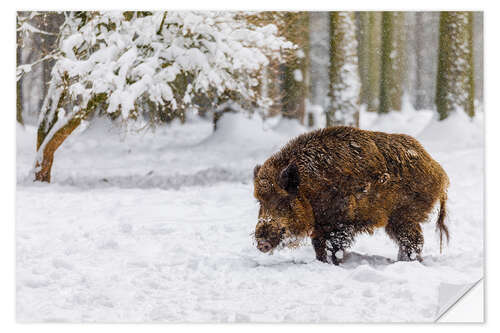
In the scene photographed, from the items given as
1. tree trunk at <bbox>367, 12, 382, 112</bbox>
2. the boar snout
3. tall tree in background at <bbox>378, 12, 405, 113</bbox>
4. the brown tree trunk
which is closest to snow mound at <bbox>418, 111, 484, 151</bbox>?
tall tree in background at <bbox>378, 12, 405, 113</bbox>

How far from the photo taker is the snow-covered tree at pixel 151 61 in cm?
466

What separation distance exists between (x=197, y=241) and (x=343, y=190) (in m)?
1.26

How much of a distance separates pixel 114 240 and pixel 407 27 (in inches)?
113

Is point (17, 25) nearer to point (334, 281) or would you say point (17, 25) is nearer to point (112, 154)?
point (112, 154)

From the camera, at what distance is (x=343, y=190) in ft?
13.7

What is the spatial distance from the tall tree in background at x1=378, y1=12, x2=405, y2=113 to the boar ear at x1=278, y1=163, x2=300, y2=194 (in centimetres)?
99

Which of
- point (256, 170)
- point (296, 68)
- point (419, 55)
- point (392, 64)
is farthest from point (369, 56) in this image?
point (256, 170)

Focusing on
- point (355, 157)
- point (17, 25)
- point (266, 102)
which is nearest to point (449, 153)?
point (355, 157)

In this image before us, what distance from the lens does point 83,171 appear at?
15.5ft

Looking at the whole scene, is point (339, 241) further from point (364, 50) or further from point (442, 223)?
point (364, 50)

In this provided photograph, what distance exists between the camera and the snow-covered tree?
4.66 meters

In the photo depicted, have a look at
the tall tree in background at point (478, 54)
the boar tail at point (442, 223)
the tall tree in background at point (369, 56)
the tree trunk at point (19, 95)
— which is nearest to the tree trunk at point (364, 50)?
the tall tree in background at point (369, 56)

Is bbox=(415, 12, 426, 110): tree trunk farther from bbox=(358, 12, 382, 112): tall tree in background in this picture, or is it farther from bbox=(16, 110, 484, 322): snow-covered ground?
bbox=(358, 12, 382, 112): tall tree in background

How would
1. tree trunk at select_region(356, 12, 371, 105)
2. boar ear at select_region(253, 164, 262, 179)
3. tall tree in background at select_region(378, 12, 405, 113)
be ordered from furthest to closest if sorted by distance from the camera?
1. tree trunk at select_region(356, 12, 371, 105)
2. tall tree in background at select_region(378, 12, 405, 113)
3. boar ear at select_region(253, 164, 262, 179)
